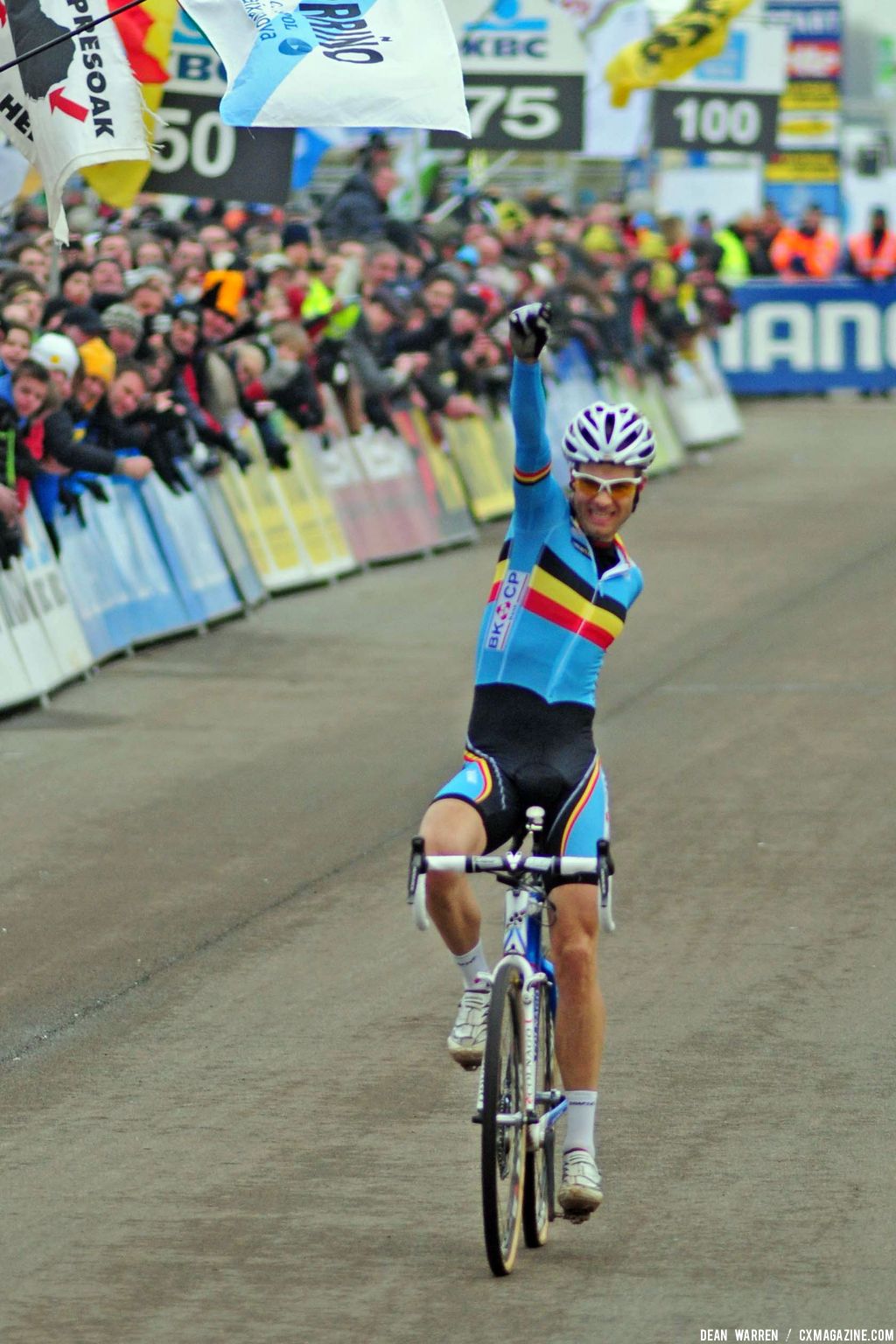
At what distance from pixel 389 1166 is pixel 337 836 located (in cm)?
441

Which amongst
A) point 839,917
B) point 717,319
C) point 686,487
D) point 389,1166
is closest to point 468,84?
point 686,487

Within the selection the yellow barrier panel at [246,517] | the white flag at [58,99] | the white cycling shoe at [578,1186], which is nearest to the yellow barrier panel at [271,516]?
the yellow barrier panel at [246,517]

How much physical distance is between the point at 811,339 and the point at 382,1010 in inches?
1062

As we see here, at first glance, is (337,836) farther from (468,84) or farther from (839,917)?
(468,84)

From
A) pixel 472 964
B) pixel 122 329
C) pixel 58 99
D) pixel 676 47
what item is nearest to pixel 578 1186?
pixel 472 964

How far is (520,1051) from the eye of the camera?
6.20 meters

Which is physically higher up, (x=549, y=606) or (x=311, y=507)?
(x=549, y=606)

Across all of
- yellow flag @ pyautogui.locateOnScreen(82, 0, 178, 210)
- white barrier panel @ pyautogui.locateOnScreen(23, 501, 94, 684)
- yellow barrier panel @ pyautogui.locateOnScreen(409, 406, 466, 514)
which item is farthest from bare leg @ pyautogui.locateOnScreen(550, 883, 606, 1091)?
yellow barrier panel @ pyautogui.locateOnScreen(409, 406, 466, 514)

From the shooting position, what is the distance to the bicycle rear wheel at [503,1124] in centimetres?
591

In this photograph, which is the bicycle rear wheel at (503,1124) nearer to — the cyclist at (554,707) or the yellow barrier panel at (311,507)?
the cyclist at (554,707)

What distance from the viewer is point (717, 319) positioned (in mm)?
30938

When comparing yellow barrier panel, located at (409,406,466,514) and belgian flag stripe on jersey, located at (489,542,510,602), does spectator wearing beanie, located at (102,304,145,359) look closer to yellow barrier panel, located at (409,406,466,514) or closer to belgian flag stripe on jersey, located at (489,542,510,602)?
yellow barrier panel, located at (409,406,466,514)

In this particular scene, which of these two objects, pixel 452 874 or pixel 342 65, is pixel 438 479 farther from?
pixel 452 874

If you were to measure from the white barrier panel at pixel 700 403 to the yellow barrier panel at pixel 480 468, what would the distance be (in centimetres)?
593
